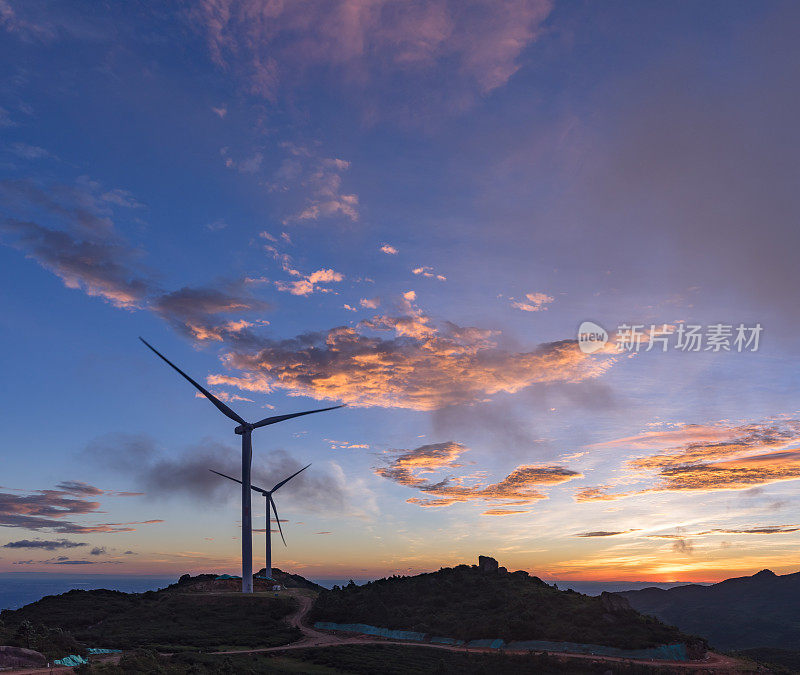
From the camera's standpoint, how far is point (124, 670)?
5419cm

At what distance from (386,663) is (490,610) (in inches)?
1405

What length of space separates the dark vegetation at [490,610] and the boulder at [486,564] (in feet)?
4.79

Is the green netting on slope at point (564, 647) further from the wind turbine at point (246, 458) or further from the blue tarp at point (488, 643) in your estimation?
the wind turbine at point (246, 458)

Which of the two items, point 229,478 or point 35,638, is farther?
point 229,478

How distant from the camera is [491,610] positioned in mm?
108125

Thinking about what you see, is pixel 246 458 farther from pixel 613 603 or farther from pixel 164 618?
pixel 613 603

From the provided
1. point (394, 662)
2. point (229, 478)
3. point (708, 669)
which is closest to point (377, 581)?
point (229, 478)

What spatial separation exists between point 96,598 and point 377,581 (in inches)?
Answer: 2944

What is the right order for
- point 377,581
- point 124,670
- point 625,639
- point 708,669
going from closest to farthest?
point 124,670 < point 708,669 < point 625,639 < point 377,581

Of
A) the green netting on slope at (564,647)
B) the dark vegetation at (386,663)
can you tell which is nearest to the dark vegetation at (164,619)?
the dark vegetation at (386,663)

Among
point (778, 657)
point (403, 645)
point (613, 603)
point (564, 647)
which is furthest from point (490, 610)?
point (778, 657)

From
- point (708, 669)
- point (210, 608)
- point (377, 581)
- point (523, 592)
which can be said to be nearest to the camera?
point (708, 669)

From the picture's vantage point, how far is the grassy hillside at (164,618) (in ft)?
308

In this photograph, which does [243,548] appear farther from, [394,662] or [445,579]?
[394,662]
